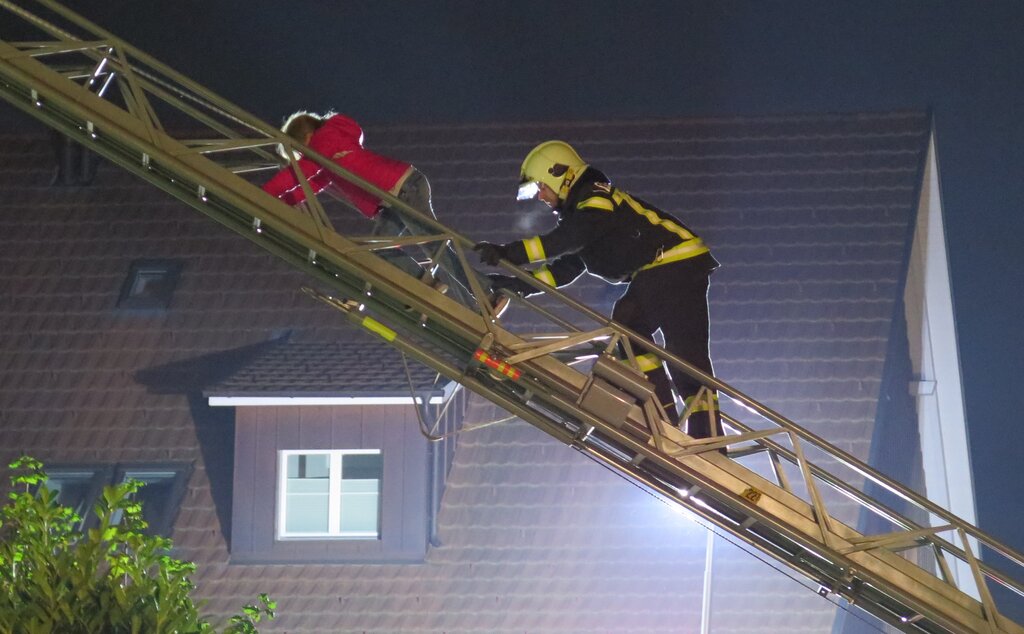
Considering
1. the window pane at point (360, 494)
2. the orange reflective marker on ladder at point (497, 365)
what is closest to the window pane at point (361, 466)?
the window pane at point (360, 494)

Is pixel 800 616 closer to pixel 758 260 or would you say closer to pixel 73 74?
pixel 758 260

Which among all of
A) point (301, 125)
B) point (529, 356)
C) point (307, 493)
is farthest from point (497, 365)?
point (307, 493)

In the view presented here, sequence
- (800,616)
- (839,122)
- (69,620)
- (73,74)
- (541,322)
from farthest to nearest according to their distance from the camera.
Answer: (839,122) → (541,322) → (800,616) → (73,74) → (69,620)

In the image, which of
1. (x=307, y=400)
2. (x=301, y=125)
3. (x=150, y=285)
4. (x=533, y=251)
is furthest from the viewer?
(x=150, y=285)

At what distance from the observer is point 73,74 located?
4.79 meters

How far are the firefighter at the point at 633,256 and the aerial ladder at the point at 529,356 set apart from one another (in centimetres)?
15

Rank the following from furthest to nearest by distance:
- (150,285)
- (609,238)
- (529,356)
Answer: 1. (150,285)
2. (609,238)
3. (529,356)

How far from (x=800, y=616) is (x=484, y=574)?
2036mm

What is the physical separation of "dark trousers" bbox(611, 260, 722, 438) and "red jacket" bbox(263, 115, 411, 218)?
1.03m

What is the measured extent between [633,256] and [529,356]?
613 millimetres

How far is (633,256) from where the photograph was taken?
190 inches

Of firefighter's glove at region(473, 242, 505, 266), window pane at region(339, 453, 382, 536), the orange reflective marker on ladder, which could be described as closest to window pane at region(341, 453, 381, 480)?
window pane at region(339, 453, 382, 536)

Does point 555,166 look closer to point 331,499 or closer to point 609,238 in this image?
point 609,238

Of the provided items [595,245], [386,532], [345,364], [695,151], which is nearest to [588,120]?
[695,151]
